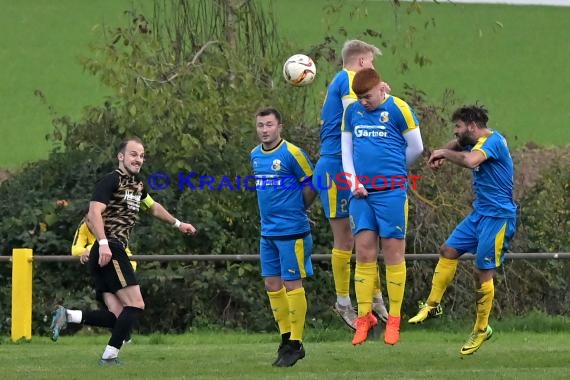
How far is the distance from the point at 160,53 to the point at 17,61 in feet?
54.8

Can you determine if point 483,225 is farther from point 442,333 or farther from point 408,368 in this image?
point 442,333

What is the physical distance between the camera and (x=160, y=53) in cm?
1866

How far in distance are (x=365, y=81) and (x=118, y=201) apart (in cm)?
248

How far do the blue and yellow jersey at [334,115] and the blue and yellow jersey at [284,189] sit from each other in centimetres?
61

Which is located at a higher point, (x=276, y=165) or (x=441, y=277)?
(x=276, y=165)

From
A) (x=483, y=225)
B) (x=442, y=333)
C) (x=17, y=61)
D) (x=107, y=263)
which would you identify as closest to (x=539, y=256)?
(x=442, y=333)

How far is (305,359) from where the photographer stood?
39.9 ft

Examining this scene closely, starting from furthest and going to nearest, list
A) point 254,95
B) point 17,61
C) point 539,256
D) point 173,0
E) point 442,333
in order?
point 17,61
point 173,0
point 254,95
point 442,333
point 539,256

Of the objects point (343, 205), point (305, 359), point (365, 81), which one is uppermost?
point (365, 81)

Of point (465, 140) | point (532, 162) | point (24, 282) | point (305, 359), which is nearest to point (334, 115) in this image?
point (465, 140)

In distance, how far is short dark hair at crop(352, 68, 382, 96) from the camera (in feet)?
35.7

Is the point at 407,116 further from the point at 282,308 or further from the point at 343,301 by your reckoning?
the point at 282,308

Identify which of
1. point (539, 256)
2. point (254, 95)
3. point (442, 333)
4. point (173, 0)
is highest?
point (173, 0)

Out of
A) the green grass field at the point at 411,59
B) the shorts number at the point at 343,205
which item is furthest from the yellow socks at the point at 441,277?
the green grass field at the point at 411,59
